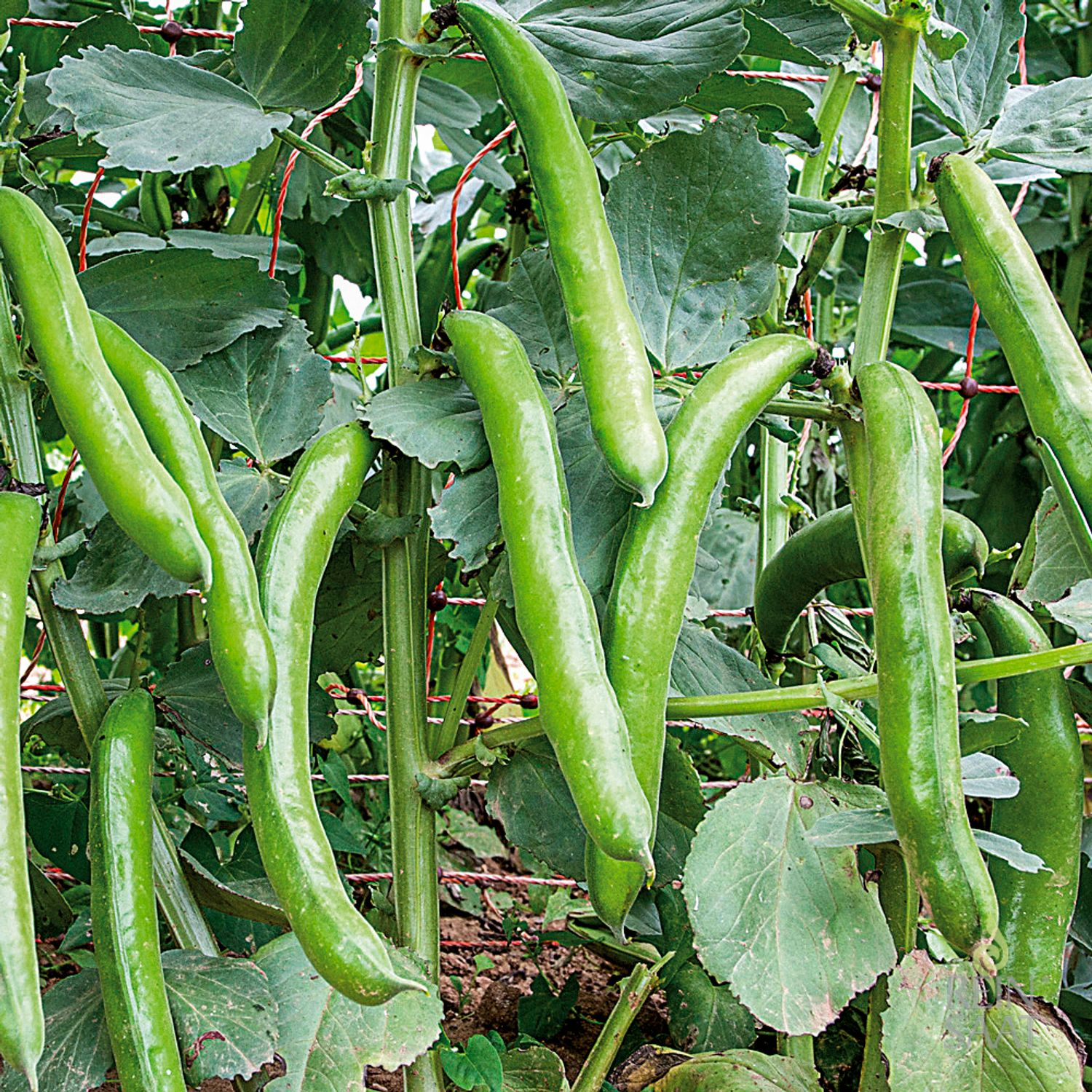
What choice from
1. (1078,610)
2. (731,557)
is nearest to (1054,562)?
(1078,610)

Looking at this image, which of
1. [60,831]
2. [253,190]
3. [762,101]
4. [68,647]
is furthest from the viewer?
[253,190]

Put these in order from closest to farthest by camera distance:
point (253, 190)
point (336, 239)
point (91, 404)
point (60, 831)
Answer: point (91, 404) < point (60, 831) < point (253, 190) < point (336, 239)

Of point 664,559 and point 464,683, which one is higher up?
point 664,559

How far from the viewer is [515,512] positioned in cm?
73

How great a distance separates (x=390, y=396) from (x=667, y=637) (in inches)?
11.4

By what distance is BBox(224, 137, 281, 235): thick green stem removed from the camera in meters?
1.45

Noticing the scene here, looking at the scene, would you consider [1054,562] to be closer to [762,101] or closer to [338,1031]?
[762,101]

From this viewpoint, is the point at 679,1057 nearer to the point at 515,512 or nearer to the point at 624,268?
the point at 515,512

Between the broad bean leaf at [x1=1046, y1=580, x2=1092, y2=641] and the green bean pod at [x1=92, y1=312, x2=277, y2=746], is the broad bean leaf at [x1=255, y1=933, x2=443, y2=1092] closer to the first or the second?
the green bean pod at [x1=92, y1=312, x2=277, y2=746]

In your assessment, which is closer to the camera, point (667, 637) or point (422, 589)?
point (667, 637)

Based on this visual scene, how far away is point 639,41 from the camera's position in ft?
3.01

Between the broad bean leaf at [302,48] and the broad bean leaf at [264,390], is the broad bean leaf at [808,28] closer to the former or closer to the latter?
the broad bean leaf at [302,48]

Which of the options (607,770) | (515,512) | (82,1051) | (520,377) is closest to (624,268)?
(520,377)

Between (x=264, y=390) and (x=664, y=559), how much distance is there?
44 centimetres
